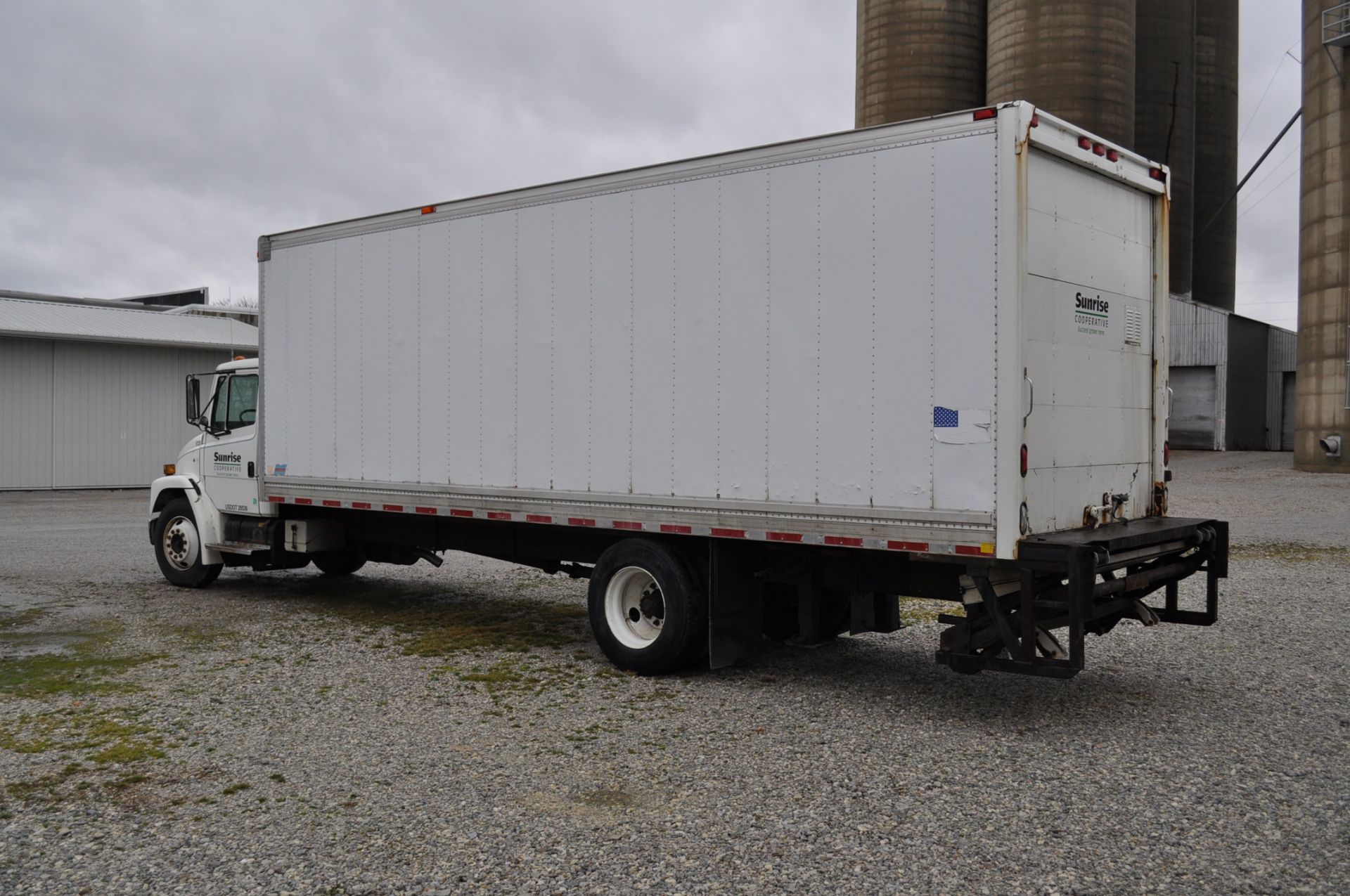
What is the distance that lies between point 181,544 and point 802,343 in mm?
7984

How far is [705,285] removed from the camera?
7.37 m

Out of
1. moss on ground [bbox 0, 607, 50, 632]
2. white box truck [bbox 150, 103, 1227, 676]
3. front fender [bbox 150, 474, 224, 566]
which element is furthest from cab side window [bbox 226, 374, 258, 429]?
moss on ground [bbox 0, 607, 50, 632]

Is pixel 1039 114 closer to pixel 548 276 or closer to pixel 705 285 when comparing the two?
pixel 705 285

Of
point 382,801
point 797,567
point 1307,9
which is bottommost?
point 382,801

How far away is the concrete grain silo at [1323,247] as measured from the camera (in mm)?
26969

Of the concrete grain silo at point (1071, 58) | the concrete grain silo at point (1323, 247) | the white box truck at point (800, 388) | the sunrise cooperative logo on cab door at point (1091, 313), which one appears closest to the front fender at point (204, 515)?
the white box truck at point (800, 388)

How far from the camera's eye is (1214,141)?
1641 inches

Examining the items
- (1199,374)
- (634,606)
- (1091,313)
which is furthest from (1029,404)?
(1199,374)

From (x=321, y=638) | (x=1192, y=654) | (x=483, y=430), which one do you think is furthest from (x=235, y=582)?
(x=1192, y=654)

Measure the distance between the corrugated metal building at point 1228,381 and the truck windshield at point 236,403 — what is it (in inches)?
1298

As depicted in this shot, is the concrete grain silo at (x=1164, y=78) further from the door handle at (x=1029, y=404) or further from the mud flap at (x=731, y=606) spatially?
the door handle at (x=1029, y=404)

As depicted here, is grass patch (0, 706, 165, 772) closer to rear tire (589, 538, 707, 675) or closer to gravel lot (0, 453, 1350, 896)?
gravel lot (0, 453, 1350, 896)

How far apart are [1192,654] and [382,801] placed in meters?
6.27

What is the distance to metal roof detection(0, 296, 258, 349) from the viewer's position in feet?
84.4
